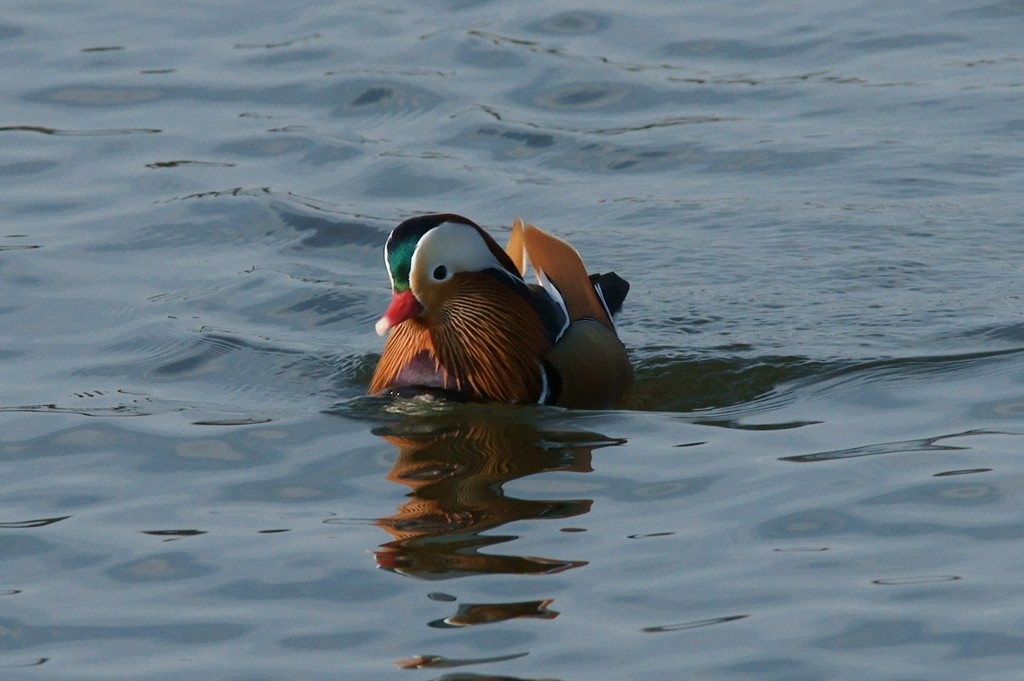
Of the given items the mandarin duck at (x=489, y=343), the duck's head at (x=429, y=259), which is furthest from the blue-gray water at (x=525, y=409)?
the duck's head at (x=429, y=259)

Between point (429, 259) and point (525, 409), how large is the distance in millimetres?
897

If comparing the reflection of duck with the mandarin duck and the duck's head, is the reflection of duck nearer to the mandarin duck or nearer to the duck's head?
the mandarin duck

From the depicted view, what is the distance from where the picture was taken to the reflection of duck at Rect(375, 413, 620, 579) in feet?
21.8

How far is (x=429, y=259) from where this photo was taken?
8328 mm

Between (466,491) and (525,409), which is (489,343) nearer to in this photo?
(525,409)

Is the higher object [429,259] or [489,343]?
[429,259]

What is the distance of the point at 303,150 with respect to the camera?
535 inches

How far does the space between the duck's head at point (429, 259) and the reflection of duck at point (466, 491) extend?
23.3 inches

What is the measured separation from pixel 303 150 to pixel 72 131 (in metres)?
2.06

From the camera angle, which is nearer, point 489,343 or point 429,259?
point 429,259

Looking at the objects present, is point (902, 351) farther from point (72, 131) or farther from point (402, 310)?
point (72, 131)

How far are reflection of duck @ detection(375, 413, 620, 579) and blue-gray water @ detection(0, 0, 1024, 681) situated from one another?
0.7 inches

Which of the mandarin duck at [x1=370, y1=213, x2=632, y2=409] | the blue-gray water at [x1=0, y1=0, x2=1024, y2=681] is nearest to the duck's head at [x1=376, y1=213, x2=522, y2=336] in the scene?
the mandarin duck at [x1=370, y1=213, x2=632, y2=409]

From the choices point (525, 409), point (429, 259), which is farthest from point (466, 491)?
point (429, 259)
